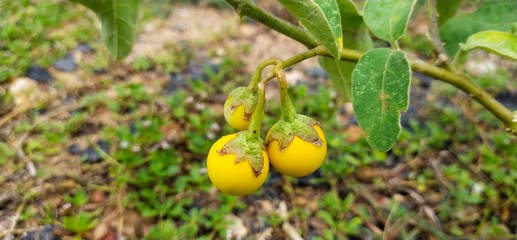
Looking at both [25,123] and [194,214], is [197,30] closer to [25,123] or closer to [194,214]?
[25,123]

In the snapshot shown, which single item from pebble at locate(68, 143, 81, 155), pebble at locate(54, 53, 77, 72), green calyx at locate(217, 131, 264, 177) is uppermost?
green calyx at locate(217, 131, 264, 177)

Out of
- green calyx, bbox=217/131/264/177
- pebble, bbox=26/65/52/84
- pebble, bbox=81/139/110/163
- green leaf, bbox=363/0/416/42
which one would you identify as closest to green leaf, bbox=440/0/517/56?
green leaf, bbox=363/0/416/42

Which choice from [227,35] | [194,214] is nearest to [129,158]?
[194,214]

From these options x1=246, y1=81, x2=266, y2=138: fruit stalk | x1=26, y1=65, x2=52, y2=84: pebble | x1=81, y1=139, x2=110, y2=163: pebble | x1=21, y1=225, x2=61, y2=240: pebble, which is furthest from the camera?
x1=26, y1=65, x2=52, y2=84: pebble

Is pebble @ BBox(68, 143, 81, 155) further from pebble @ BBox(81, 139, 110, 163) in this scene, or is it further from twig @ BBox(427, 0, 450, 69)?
twig @ BBox(427, 0, 450, 69)

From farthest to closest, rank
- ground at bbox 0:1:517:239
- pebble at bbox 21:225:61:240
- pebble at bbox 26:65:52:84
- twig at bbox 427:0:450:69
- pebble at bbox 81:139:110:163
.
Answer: pebble at bbox 26:65:52:84 < pebble at bbox 81:139:110:163 < ground at bbox 0:1:517:239 < pebble at bbox 21:225:61:240 < twig at bbox 427:0:450:69

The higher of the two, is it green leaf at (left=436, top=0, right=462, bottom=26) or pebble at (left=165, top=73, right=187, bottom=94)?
green leaf at (left=436, top=0, right=462, bottom=26)

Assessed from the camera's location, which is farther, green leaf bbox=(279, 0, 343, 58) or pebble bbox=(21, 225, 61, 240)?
pebble bbox=(21, 225, 61, 240)
